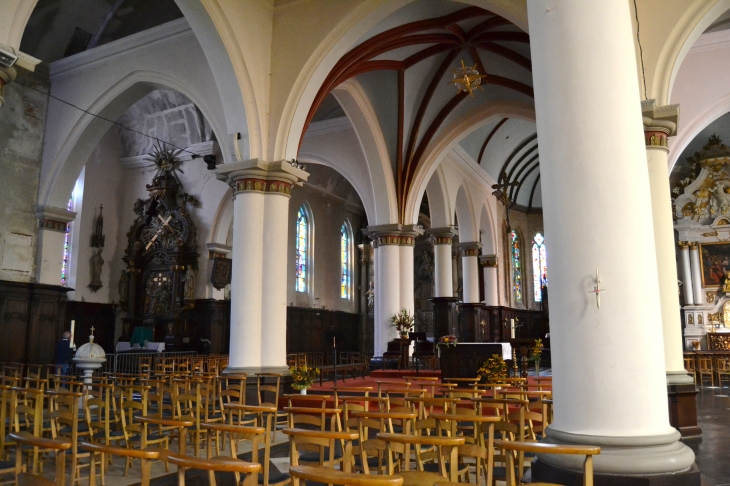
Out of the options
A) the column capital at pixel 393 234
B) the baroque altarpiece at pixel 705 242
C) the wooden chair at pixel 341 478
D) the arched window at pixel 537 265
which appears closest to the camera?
the wooden chair at pixel 341 478

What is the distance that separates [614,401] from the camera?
12.7 feet

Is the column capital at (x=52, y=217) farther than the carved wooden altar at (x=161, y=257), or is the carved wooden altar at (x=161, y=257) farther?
the carved wooden altar at (x=161, y=257)

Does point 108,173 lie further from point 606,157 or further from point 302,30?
point 606,157

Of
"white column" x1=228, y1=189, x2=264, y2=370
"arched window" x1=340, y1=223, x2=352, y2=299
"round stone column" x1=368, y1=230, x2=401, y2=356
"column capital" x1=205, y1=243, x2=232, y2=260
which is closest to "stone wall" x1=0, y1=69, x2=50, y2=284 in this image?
"column capital" x1=205, y1=243, x2=232, y2=260

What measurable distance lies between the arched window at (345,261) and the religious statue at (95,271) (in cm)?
1062

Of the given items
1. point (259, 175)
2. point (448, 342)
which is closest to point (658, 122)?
point (448, 342)

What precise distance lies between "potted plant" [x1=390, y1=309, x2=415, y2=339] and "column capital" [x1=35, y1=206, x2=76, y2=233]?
9.05 metres

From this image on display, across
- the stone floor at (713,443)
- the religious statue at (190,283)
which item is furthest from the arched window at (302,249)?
the stone floor at (713,443)

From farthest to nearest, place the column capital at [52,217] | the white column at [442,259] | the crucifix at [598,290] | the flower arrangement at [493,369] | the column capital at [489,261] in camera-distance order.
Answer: the column capital at [489,261], the white column at [442,259], the column capital at [52,217], the flower arrangement at [493,369], the crucifix at [598,290]

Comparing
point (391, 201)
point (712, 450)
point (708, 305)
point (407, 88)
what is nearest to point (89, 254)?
point (391, 201)

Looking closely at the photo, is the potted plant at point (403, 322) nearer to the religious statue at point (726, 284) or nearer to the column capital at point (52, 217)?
the column capital at point (52, 217)

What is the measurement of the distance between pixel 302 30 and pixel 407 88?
186 inches

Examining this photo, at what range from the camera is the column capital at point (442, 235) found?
19.3m

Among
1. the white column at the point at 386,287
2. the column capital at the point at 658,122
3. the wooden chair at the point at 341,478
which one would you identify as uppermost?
the column capital at the point at 658,122
